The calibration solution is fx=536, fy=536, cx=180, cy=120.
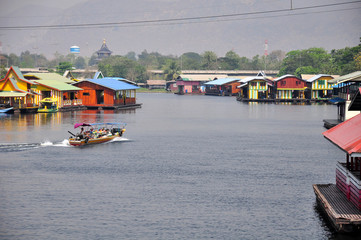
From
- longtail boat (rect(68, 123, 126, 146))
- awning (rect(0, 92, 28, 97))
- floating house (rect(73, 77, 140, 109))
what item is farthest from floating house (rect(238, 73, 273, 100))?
longtail boat (rect(68, 123, 126, 146))

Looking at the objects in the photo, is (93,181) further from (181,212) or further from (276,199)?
(276,199)

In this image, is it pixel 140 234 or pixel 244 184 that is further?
pixel 244 184

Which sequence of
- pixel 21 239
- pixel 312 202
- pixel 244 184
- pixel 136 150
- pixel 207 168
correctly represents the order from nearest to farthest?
pixel 21 239 → pixel 312 202 → pixel 244 184 → pixel 207 168 → pixel 136 150

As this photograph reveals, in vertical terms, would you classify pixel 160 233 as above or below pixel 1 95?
below

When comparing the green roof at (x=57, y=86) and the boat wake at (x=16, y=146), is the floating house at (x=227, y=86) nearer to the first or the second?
the green roof at (x=57, y=86)

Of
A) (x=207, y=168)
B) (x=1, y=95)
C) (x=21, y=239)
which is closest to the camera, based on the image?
(x=21, y=239)

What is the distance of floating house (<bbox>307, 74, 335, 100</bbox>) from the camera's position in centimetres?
15025

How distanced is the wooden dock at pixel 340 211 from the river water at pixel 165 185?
1.07 m


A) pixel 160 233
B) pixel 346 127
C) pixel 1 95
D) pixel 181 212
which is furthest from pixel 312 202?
pixel 1 95

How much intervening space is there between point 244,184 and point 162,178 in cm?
622

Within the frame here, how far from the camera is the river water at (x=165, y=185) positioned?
92.7 ft

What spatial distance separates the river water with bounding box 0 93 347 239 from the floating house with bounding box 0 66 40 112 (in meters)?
31.4

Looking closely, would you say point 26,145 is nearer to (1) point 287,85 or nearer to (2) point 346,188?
(2) point 346,188

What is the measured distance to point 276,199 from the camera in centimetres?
3372
